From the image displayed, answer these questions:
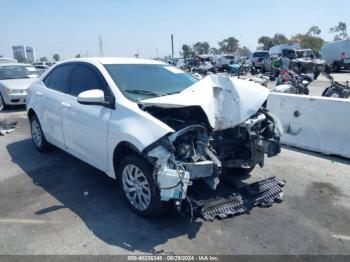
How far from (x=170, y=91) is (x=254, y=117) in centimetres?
116

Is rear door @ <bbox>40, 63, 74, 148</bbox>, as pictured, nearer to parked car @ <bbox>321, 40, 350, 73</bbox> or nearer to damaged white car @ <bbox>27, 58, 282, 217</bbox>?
damaged white car @ <bbox>27, 58, 282, 217</bbox>

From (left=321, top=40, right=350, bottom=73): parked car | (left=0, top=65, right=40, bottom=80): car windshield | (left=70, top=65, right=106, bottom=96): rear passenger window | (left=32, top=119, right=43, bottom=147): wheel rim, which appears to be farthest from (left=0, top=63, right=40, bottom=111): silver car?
(left=321, top=40, right=350, bottom=73): parked car

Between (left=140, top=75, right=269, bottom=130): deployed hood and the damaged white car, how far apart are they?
0.04 ft

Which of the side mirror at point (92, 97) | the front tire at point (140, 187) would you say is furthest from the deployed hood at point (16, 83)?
the front tire at point (140, 187)

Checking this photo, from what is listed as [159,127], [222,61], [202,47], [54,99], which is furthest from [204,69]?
[202,47]

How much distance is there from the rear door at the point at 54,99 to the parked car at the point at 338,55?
86.5ft

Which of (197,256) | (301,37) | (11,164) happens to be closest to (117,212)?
(197,256)

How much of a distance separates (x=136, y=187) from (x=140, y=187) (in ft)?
0.24

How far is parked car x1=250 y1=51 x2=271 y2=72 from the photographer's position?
2681 cm

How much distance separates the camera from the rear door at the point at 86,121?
13.2 ft

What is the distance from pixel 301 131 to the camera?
6379mm

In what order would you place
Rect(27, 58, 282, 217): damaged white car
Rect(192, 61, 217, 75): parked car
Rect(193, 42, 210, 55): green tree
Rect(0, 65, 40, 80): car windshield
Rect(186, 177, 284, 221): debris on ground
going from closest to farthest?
Rect(27, 58, 282, 217): damaged white car
Rect(186, 177, 284, 221): debris on ground
Rect(0, 65, 40, 80): car windshield
Rect(192, 61, 217, 75): parked car
Rect(193, 42, 210, 55): green tree

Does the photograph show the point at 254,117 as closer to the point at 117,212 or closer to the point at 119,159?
the point at 119,159

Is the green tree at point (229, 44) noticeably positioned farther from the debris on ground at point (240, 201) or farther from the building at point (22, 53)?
the debris on ground at point (240, 201)
